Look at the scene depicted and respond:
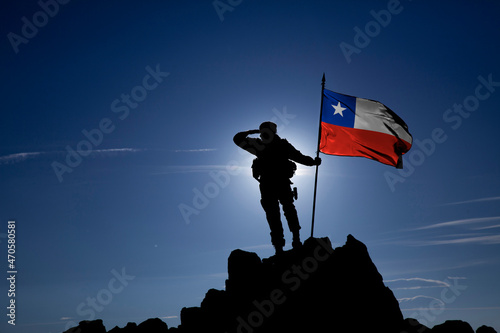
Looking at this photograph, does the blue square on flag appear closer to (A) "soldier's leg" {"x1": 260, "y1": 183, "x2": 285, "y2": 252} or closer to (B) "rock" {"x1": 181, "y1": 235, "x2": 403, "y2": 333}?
(A) "soldier's leg" {"x1": 260, "y1": 183, "x2": 285, "y2": 252}

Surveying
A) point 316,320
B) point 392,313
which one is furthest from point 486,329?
point 316,320

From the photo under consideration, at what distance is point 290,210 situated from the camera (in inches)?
517

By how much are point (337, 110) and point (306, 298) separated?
748cm

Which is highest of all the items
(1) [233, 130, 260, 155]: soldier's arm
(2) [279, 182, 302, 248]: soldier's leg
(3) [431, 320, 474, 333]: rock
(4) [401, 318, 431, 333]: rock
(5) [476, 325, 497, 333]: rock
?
(1) [233, 130, 260, 155]: soldier's arm

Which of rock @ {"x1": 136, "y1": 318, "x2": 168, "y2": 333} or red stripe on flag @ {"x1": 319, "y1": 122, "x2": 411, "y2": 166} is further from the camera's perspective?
red stripe on flag @ {"x1": 319, "y1": 122, "x2": 411, "y2": 166}

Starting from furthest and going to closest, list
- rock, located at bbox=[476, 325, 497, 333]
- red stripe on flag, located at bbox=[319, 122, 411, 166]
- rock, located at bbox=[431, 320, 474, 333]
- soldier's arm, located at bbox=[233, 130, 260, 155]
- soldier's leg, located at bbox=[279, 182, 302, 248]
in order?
red stripe on flag, located at bbox=[319, 122, 411, 166] → rock, located at bbox=[476, 325, 497, 333] → soldier's leg, located at bbox=[279, 182, 302, 248] → soldier's arm, located at bbox=[233, 130, 260, 155] → rock, located at bbox=[431, 320, 474, 333]

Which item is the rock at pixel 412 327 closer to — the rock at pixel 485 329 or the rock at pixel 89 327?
the rock at pixel 485 329

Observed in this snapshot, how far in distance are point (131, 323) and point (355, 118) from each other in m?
11.9

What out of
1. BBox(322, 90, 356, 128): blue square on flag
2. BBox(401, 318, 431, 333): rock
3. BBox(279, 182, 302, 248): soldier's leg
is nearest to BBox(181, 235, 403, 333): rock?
BBox(401, 318, 431, 333): rock

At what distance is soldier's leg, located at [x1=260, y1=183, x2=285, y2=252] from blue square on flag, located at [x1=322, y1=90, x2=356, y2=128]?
3986mm

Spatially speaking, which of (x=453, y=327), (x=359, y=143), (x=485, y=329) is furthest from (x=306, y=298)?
(x=485, y=329)

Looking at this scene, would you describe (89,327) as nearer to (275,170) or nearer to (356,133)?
(275,170)

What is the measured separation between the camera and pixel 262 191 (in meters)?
13.3

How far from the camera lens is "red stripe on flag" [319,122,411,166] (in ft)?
49.0
